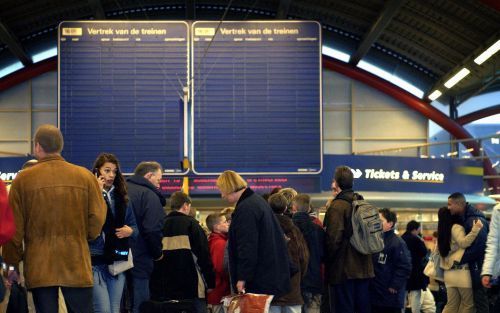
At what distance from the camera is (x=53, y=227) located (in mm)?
5957

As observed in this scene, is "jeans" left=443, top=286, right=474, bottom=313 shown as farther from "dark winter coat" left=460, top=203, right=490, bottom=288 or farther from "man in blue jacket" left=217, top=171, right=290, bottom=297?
"man in blue jacket" left=217, top=171, right=290, bottom=297

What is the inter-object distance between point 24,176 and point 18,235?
1.23 ft

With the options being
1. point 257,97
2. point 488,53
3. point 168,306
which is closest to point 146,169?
point 168,306

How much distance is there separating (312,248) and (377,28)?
18.2 metres

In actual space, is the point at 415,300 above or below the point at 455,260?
below

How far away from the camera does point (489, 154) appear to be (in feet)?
65.8

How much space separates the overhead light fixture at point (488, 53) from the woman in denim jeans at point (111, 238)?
17.7 m

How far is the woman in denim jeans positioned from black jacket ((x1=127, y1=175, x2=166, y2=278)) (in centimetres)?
45

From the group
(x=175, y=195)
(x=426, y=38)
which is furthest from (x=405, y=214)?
(x=175, y=195)

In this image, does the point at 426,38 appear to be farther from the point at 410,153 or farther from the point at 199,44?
the point at 199,44

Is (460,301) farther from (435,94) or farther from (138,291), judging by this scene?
(435,94)

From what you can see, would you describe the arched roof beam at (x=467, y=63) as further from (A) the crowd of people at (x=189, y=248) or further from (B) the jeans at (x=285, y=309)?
(B) the jeans at (x=285, y=309)

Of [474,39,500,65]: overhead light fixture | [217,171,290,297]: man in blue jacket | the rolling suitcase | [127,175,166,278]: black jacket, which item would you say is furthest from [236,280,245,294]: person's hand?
[474,39,500,65]: overhead light fixture

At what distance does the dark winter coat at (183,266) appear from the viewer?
861cm
